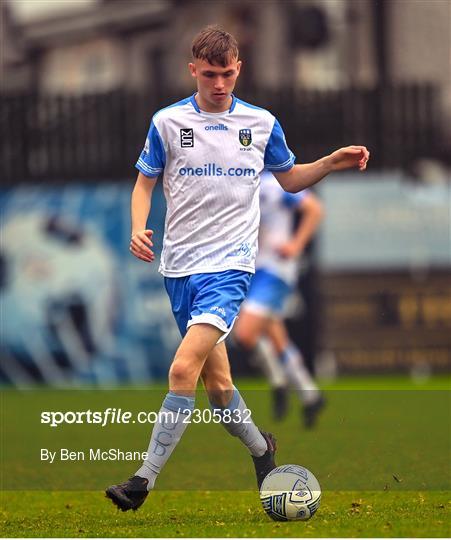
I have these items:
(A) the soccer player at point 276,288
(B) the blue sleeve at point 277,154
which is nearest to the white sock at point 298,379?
(A) the soccer player at point 276,288

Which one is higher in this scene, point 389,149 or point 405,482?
point 405,482

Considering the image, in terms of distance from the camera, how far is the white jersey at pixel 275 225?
46.8 ft

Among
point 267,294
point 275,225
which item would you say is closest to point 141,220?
point 267,294

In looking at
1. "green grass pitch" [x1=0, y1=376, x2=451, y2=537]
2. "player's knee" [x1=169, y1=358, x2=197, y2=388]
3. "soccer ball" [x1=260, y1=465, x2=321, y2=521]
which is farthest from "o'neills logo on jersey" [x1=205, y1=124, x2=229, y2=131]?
"green grass pitch" [x1=0, y1=376, x2=451, y2=537]

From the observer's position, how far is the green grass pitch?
7.21 m

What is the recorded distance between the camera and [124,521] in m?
7.50

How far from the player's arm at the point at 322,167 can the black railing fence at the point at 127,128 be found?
39.4 feet

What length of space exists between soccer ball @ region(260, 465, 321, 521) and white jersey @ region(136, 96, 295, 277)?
101 centimetres

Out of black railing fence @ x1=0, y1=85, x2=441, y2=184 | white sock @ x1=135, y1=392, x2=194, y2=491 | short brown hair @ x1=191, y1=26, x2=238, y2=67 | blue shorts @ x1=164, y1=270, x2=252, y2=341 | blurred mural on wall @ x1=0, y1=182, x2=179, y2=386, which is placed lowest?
blurred mural on wall @ x1=0, y1=182, x2=179, y2=386

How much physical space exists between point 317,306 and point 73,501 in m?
11.3

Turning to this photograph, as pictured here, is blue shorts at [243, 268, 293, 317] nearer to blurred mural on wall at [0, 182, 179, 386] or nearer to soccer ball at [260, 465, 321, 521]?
blurred mural on wall at [0, 182, 179, 386]

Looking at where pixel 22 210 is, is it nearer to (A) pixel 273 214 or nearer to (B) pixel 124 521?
(A) pixel 273 214

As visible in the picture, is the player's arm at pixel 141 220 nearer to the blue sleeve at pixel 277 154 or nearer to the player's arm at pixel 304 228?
the blue sleeve at pixel 277 154

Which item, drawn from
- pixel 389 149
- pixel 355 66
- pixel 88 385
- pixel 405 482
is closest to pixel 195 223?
pixel 405 482
